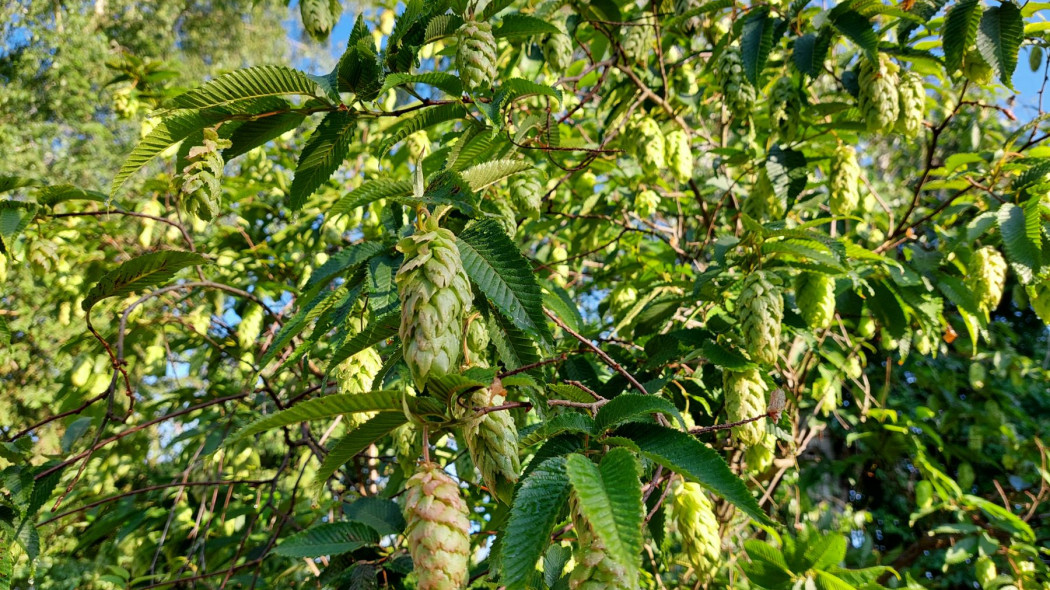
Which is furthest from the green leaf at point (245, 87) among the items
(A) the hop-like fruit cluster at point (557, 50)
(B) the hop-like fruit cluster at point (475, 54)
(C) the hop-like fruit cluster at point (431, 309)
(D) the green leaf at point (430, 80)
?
(A) the hop-like fruit cluster at point (557, 50)

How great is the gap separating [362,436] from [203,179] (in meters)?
0.55

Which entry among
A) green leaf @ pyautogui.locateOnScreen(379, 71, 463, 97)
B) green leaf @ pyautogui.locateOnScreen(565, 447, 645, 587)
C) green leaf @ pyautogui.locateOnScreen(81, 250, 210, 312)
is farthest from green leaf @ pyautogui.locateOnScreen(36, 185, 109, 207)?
green leaf @ pyautogui.locateOnScreen(565, 447, 645, 587)

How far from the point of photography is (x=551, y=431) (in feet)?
2.59

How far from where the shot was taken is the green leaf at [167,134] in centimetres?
108

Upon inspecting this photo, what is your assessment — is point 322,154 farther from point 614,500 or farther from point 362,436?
point 614,500

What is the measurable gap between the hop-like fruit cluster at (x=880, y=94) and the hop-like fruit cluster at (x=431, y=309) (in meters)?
1.68

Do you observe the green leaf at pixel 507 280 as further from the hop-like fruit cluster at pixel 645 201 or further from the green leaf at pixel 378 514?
the hop-like fruit cluster at pixel 645 201

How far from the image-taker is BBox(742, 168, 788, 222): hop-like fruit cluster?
2105 millimetres

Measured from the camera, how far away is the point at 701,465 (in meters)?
0.74

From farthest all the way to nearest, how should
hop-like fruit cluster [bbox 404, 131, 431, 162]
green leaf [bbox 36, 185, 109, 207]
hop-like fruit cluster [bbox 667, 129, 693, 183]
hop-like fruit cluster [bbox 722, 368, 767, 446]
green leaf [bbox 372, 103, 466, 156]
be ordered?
hop-like fruit cluster [bbox 404, 131, 431, 162]
hop-like fruit cluster [bbox 667, 129, 693, 183]
green leaf [bbox 36, 185, 109, 207]
hop-like fruit cluster [bbox 722, 368, 767, 446]
green leaf [bbox 372, 103, 466, 156]

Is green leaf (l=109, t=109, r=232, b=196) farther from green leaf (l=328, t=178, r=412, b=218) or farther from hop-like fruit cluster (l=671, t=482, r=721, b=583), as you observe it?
hop-like fruit cluster (l=671, t=482, r=721, b=583)

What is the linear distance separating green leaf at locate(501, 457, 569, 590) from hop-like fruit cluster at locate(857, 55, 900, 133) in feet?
5.61

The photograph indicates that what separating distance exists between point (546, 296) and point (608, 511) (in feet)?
2.81

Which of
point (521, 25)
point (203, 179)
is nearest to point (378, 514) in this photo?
point (203, 179)
